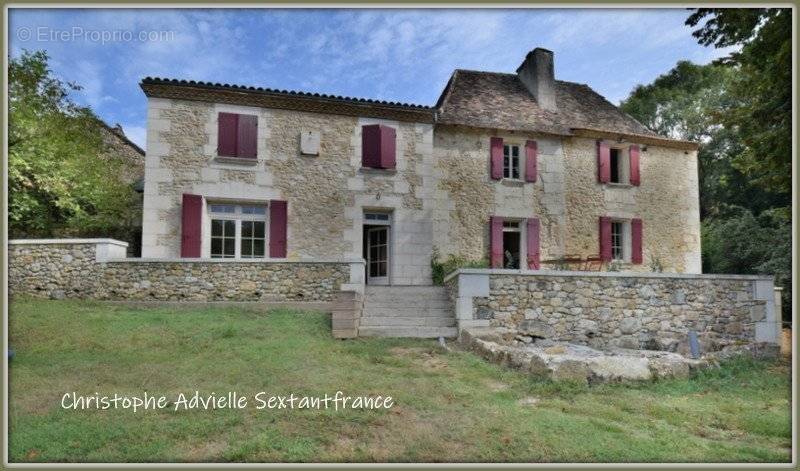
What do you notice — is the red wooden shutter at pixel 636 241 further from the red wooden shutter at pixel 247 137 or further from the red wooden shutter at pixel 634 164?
the red wooden shutter at pixel 247 137

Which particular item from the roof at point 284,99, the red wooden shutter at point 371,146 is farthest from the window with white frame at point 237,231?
the red wooden shutter at point 371,146

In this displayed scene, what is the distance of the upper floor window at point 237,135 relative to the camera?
10750 mm

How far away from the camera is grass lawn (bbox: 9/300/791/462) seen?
3650mm

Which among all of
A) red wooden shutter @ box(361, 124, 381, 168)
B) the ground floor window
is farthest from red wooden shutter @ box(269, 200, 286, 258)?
the ground floor window

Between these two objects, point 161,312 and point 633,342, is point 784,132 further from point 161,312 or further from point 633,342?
point 161,312

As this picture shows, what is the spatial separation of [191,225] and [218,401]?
658cm

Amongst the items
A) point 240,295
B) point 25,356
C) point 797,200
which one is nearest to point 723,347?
point 797,200

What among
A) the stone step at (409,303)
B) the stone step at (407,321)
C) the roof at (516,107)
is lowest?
the stone step at (407,321)

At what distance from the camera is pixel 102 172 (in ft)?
39.9

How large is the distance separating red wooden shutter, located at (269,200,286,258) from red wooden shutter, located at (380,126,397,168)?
99.3 inches

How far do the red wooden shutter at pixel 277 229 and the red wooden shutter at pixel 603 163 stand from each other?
8385 millimetres

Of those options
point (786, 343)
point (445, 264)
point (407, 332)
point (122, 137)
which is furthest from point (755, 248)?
point (122, 137)

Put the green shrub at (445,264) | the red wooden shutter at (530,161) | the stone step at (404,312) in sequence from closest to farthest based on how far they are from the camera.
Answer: the stone step at (404,312) < the green shrub at (445,264) < the red wooden shutter at (530,161)

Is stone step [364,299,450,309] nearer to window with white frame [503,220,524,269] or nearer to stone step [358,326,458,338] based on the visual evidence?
stone step [358,326,458,338]
